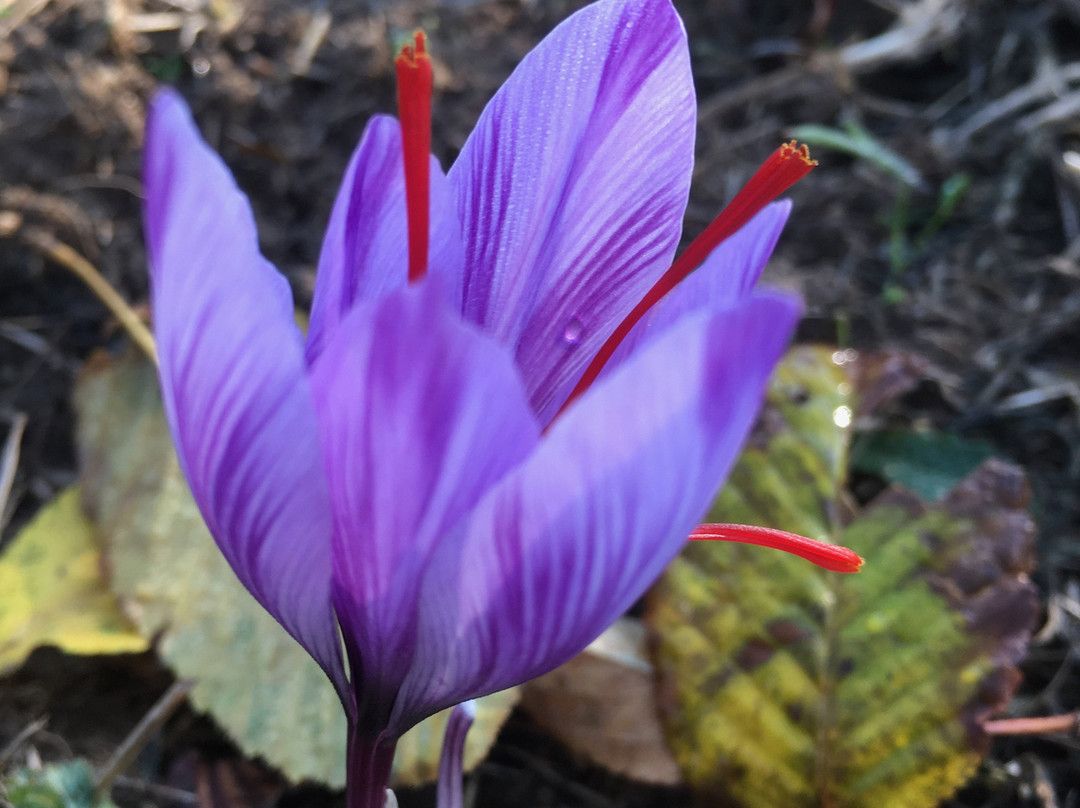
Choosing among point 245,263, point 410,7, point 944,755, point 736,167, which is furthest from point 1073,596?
Answer: point 410,7

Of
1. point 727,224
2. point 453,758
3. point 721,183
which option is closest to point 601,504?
point 727,224

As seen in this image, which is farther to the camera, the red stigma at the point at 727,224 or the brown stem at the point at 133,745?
the brown stem at the point at 133,745

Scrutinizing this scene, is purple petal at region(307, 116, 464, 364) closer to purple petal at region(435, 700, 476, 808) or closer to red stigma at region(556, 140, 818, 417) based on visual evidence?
red stigma at region(556, 140, 818, 417)

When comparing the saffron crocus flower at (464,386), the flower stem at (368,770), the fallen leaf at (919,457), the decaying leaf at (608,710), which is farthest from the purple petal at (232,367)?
the fallen leaf at (919,457)

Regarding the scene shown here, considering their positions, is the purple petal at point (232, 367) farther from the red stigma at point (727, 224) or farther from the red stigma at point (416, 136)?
the red stigma at point (727, 224)

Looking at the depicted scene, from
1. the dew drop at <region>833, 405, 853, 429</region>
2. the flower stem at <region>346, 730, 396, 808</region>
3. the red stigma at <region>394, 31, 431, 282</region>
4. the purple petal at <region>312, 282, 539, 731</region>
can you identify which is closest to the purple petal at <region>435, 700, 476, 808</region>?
the flower stem at <region>346, 730, 396, 808</region>

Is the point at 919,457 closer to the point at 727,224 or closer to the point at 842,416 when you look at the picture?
the point at 842,416
